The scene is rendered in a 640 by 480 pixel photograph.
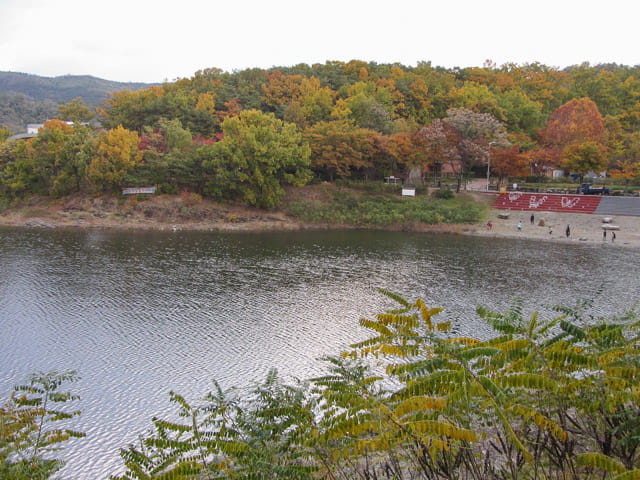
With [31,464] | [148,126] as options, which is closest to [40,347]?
[31,464]

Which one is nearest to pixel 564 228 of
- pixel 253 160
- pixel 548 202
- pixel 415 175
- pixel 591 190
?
pixel 548 202

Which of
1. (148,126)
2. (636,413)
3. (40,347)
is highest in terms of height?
(148,126)

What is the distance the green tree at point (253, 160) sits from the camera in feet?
160

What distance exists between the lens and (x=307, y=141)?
5247 cm

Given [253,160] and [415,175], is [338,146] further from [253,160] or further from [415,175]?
[415,175]

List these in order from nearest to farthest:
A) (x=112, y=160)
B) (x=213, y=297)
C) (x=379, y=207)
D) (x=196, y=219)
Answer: (x=213, y=297) < (x=196, y=219) < (x=112, y=160) < (x=379, y=207)

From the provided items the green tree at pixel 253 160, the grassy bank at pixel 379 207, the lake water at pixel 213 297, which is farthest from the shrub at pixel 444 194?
the green tree at pixel 253 160

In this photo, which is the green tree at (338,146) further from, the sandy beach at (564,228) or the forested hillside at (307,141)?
the sandy beach at (564,228)

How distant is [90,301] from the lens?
23.2 meters

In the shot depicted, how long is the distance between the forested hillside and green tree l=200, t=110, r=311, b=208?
115 millimetres

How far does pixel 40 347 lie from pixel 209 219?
103 ft

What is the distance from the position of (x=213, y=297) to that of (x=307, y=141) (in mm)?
31673

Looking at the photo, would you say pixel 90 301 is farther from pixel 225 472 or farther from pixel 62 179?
pixel 62 179

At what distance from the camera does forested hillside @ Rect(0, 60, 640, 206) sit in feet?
163
